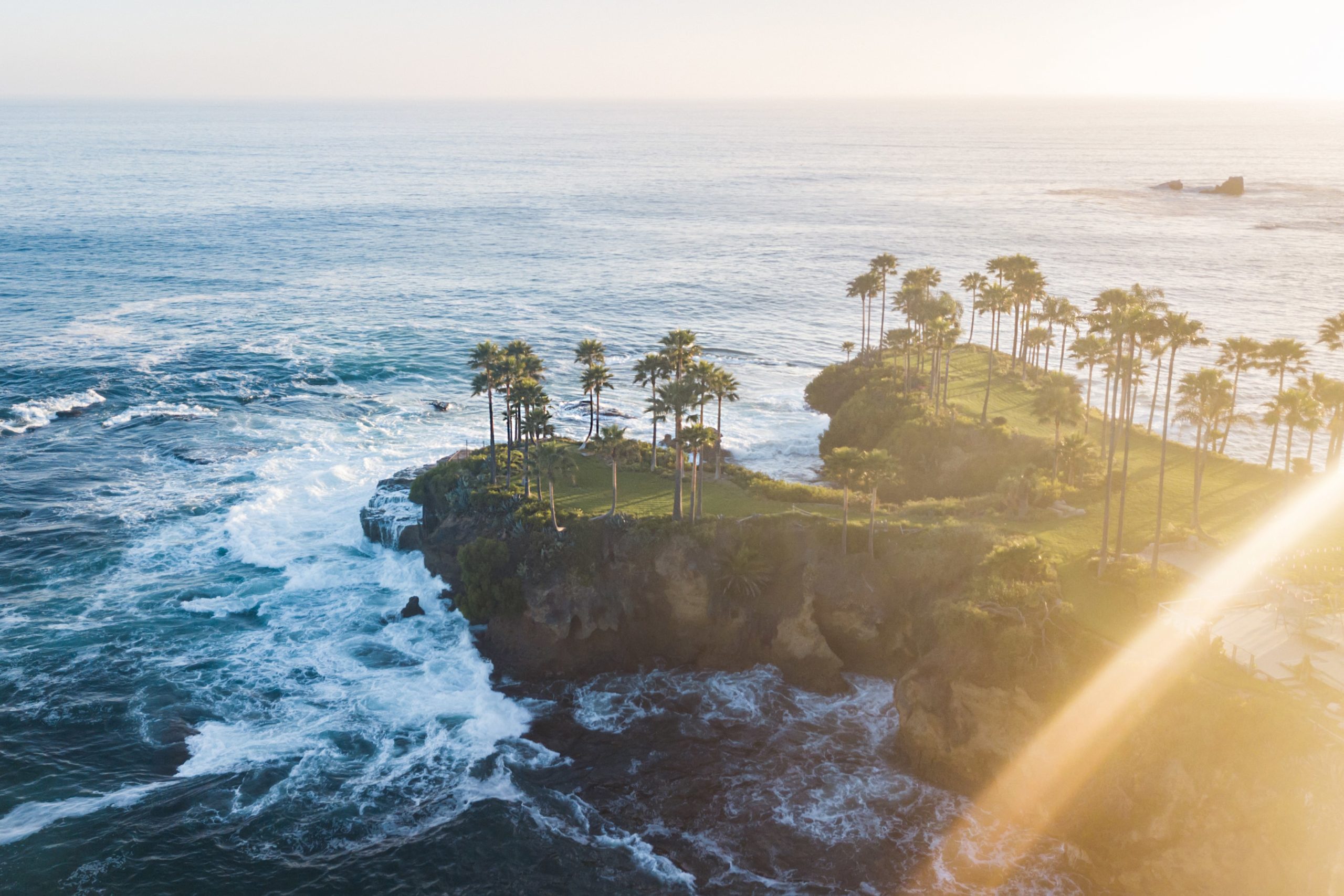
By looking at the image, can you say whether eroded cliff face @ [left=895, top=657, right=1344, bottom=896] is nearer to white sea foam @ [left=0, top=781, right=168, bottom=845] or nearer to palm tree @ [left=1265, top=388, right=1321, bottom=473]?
palm tree @ [left=1265, top=388, right=1321, bottom=473]

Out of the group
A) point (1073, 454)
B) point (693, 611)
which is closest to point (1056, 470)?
point (1073, 454)

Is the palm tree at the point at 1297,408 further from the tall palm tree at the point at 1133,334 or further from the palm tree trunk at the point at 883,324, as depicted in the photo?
the palm tree trunk at the point at 883,324

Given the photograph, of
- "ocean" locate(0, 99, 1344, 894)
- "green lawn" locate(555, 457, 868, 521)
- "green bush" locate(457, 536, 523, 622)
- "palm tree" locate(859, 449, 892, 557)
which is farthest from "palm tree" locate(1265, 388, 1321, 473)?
"green bush" locate(457, 536, 523, 622)

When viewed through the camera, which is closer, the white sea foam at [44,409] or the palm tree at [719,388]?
the palm tree at [719,388]

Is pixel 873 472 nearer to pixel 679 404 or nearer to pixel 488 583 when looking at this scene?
pixel 679 404

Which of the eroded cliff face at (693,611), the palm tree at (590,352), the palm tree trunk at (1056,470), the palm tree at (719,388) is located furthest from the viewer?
the palm tree at (590,352)

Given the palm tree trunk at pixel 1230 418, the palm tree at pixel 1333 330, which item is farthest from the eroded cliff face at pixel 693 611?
the palm tree at pixel 1333 330
